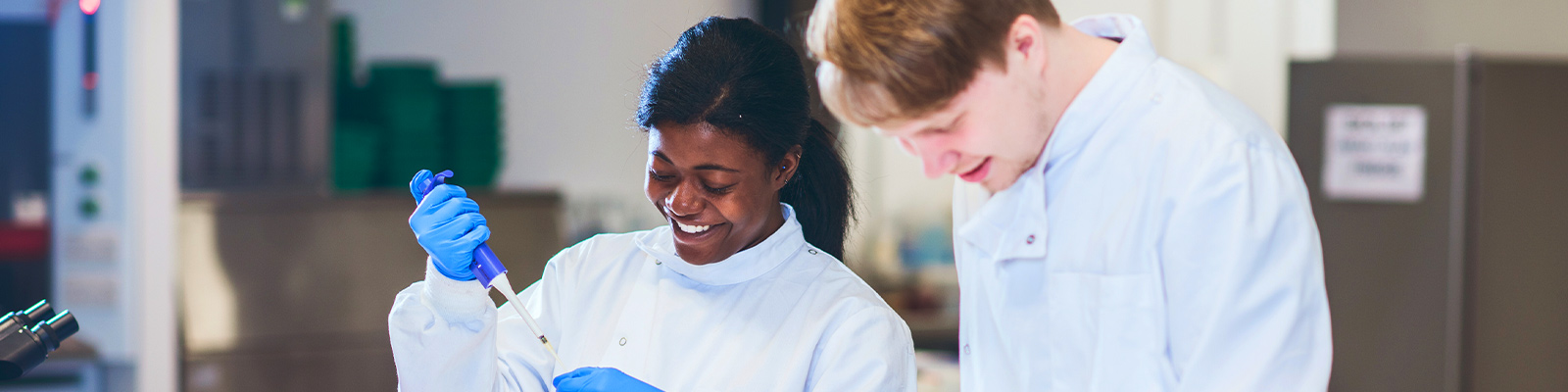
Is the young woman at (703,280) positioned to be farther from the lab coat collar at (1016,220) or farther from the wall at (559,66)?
the wall at (559,66)

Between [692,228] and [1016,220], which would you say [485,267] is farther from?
[1016,220]

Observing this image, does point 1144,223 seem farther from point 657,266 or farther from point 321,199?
point 321,199

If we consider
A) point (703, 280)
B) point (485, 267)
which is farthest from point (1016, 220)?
point (485, 267)

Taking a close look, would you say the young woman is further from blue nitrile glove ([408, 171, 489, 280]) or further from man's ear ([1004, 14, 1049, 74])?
man's ear ([1004, 14, 1049, 74])

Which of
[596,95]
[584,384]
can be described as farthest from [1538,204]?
[596,95]

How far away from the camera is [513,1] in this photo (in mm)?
3889

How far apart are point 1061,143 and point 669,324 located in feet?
1.88

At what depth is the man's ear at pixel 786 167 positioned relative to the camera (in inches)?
51.3

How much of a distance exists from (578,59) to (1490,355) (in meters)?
2.94

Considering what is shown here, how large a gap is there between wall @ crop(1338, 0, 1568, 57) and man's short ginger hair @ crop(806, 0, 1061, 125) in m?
2.65

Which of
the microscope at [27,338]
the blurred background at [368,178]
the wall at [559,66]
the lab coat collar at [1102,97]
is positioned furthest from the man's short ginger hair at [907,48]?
the wall at [559,66]

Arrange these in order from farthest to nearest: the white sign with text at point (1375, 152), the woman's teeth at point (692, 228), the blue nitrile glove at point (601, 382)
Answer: the white sign with text at point (1375, 152)
the woman's teeth at point (692, 228)
the blue nitrile glove at point (601, 382)

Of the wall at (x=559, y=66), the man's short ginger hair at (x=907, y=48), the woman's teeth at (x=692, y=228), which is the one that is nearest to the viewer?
the man's short ginger hair at (x=907, y=48)

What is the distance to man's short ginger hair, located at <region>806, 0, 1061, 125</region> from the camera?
84cm
